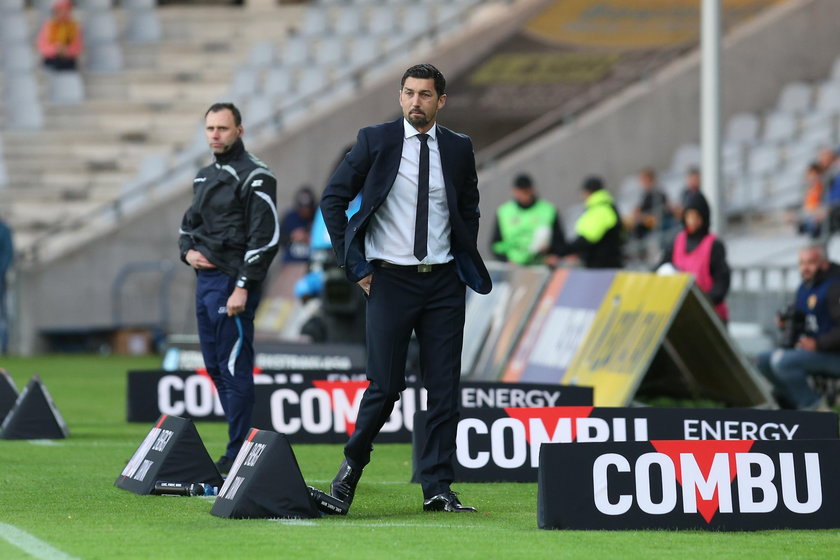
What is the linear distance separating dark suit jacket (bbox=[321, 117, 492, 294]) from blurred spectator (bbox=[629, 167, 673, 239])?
53.2 feet

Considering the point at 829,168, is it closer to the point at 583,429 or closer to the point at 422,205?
the point at 583,429

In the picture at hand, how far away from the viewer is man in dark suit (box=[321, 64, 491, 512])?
8.13m

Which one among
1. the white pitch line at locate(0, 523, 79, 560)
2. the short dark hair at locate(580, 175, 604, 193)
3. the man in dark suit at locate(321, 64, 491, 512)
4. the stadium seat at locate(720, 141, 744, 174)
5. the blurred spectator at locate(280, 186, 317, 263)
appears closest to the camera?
the white pitch line at locate(0, 523, 79, 560)

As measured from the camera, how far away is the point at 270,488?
785 centimetres

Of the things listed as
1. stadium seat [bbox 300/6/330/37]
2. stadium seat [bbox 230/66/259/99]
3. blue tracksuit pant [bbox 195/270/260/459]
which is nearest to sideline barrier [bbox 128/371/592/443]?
blue tracksuit pant [bbox 195/270/260/459]

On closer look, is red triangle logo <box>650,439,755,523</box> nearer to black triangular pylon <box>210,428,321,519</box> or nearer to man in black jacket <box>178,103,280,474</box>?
black triangular pylon <box>210,428,321,519</box>

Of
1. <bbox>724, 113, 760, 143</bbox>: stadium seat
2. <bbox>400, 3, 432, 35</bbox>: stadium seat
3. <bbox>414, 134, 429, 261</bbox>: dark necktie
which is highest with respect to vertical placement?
<bbox>400, 3, 432, 35</bbox>: stadium seat

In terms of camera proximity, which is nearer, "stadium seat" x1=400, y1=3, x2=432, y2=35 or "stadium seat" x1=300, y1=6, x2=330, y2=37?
"stadium seat" x1=400, y1=3, x2=432, y2=35

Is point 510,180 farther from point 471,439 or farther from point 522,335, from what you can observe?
point 471,439

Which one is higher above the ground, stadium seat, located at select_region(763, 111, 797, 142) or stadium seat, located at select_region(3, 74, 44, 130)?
stadium seat, located at select_region(3, 74, 44, 130)

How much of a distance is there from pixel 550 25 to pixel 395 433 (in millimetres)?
18501

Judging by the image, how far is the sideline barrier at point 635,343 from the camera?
1341cm

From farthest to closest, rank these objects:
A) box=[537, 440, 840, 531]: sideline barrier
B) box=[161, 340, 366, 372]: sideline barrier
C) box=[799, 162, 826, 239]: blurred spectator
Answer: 1. box=[799, 162, 826, 239]: blurred spectator
2. box=[161, 340, 366, 372]: sideline barrier
3. box=[537, 440, 840, 531]: sideline barrier

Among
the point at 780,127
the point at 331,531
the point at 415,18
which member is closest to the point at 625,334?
the point at 331,531
